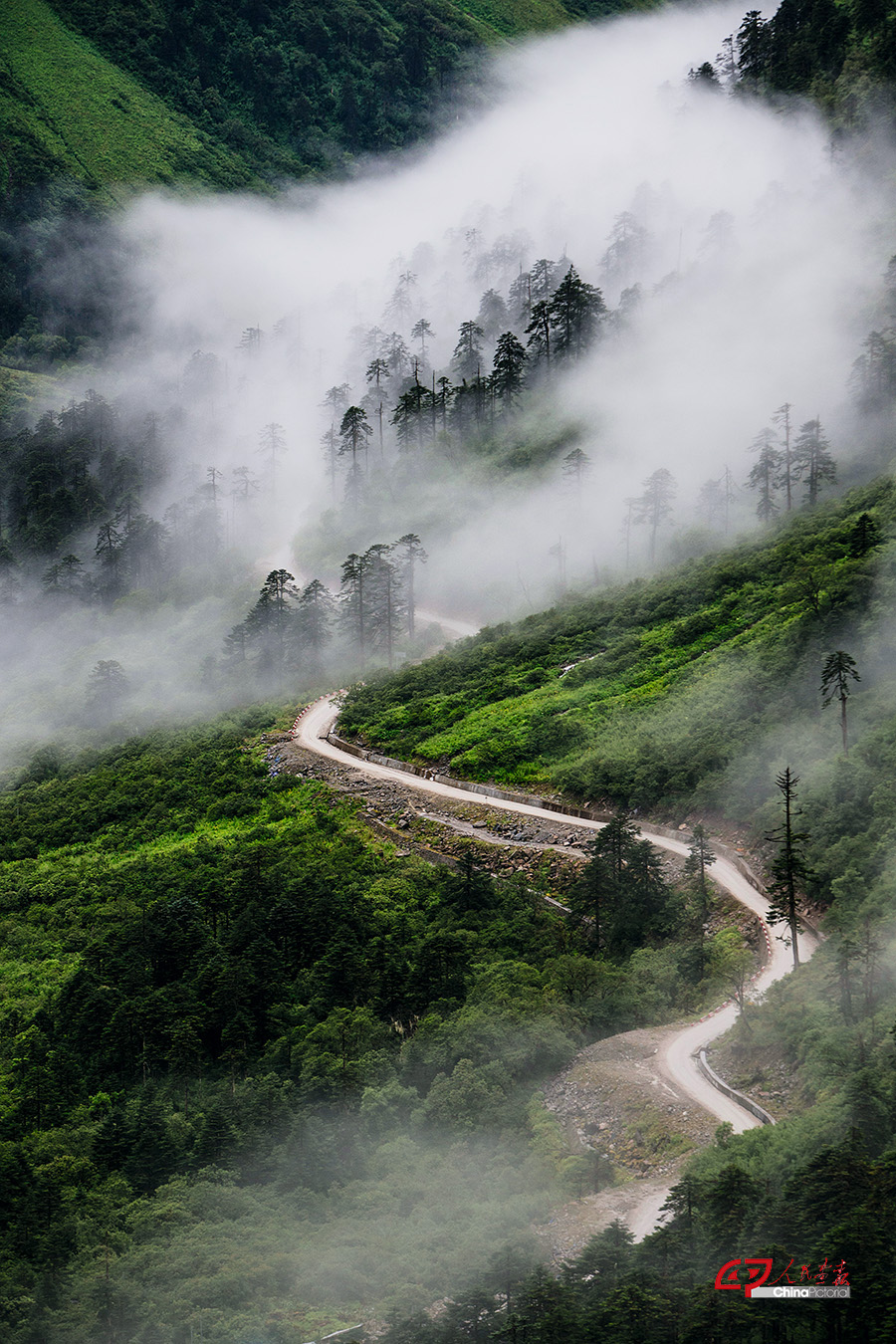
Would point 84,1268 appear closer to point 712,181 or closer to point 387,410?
point 387,410

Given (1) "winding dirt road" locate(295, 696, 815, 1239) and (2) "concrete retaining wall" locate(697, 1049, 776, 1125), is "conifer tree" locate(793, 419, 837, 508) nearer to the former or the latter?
(1) "winding dirt road" locate(295, 696, 815, 1239)

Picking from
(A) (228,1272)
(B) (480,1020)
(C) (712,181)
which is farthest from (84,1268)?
(C) (712,181)

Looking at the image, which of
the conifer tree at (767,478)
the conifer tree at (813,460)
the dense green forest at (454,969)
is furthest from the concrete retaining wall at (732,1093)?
the conifer tree at (767,478)

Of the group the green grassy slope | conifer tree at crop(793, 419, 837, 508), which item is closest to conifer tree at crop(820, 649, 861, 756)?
the green grassy slope

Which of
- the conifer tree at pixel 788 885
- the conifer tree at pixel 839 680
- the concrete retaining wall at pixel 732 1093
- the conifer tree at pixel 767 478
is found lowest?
the concrete retaining wall at pixel 732 1093

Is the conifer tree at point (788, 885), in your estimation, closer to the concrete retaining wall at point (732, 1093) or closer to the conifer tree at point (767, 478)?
the concrete retaining wall at point (732, 1093)

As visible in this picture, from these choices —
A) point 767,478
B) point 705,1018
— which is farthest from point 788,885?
point 767,478

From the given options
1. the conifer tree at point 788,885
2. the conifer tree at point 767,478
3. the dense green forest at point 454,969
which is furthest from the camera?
the conifer tree at point 767,478

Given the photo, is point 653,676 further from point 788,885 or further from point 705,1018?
point 705,1018
